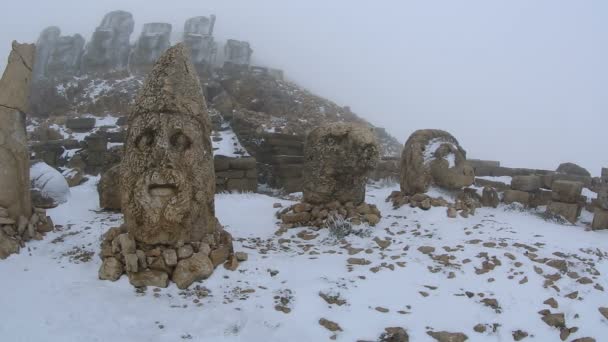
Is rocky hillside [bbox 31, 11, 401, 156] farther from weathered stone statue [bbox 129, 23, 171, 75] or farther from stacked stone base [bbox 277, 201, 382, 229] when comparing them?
stacked stone base [bbox 277, 201, 382, 229]

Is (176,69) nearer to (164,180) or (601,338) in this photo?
(164,180)

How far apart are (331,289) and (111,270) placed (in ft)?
6.55

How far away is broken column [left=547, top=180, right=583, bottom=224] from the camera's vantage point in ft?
22.9

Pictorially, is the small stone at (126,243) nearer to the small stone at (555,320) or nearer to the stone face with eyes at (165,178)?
the stone face with eyes at (165,178)

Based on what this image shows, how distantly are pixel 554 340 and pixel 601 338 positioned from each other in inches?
15.2

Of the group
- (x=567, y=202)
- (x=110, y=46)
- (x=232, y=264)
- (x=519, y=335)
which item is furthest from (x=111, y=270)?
(x=110, y=46)

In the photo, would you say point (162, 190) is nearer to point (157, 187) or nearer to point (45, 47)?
point (157, 187)

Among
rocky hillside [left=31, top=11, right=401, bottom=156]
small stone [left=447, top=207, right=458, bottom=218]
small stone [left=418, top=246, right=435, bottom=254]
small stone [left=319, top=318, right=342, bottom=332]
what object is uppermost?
rocky hillside [left=31, top=11, right=401, bottom=156]

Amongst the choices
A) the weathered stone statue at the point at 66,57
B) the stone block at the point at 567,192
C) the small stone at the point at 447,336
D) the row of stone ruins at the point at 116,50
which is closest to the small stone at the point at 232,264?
the small stone at the point at 447,336

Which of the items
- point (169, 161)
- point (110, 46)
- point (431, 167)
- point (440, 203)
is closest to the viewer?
point (169, 161)

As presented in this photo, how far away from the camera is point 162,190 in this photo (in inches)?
169

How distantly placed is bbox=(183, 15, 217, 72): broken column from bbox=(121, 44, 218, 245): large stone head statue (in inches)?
901

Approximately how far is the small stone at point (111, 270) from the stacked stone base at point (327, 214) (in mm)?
2554

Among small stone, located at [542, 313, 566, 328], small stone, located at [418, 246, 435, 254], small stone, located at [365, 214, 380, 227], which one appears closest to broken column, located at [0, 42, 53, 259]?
small stone, located at [365, 214, 380, 227]
